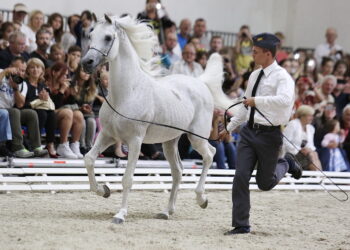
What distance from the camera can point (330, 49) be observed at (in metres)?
16.3

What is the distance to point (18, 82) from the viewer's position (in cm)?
925

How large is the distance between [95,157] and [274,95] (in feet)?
5.93

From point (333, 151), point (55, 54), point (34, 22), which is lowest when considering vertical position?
point (333, 151)

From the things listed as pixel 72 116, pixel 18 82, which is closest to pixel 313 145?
pixel 72 116

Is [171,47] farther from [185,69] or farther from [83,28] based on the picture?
[83,28]

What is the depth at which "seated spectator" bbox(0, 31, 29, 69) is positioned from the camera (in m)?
9.96

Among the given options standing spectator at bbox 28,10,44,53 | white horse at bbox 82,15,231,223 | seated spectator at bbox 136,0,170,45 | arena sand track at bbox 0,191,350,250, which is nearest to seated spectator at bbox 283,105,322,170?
arena sand track at bbox 0,191,350,250

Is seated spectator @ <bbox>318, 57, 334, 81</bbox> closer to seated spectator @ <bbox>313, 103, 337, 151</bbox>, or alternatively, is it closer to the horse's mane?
seated spectator @ <bbox>313, 103, 337, 151</bbox>

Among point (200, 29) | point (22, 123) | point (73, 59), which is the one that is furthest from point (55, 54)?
point (200, 29)

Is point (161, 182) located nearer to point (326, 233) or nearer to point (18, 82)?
point (18, 82)

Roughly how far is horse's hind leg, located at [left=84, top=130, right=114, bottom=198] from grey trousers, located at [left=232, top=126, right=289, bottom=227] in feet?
4.36

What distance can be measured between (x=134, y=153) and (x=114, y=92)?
A: 0.62m

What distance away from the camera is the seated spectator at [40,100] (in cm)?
948

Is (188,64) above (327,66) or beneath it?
above
